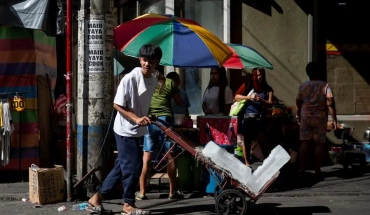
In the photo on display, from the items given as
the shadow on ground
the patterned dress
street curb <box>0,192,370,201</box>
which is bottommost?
the shadow on ground

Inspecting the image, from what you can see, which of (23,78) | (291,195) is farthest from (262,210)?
(23,78)

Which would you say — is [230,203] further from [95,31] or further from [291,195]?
[95,31]

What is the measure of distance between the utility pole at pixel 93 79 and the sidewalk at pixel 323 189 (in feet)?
3.49

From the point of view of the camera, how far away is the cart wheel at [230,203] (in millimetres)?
8141

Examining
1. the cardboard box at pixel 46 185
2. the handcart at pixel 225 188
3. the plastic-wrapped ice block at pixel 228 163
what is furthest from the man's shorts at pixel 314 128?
the cardboard box at pixel 46 185

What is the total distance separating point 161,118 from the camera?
955cm

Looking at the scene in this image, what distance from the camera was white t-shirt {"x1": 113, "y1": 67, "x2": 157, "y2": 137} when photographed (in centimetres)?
799

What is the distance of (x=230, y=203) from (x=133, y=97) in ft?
5.31

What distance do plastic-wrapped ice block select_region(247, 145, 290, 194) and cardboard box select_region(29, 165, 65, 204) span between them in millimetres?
2679

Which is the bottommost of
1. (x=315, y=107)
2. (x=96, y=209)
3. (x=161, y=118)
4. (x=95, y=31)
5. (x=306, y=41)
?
(x=96, y=209)

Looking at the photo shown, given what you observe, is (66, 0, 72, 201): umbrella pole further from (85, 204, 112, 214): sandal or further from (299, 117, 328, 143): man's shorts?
(299, 117, 328, 143): man's shorts

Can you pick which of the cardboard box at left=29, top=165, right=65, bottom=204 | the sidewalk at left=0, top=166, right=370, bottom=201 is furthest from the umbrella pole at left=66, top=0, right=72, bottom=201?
the sidewalk at left=0, top=166, right=370, bottom=201

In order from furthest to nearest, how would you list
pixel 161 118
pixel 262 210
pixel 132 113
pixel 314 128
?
pixel 314 128
pixel 161 118
pixel 262 210
pixel 132 113

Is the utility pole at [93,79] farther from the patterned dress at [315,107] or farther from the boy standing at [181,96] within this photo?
the patterned dress at [315,107]
